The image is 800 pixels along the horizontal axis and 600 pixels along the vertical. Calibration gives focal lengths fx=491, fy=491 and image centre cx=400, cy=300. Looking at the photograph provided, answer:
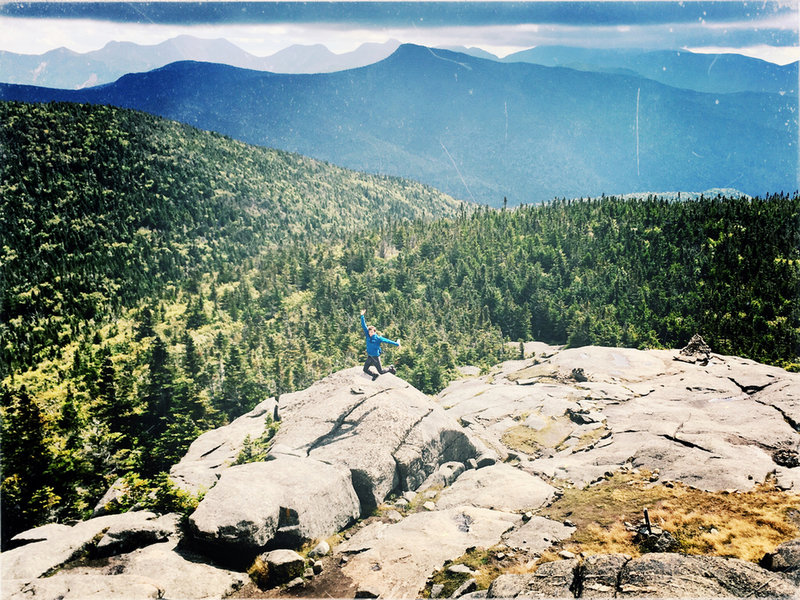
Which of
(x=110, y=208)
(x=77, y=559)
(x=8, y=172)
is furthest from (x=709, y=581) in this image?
(x=8, y=172)

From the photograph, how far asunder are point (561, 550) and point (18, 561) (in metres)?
18.1

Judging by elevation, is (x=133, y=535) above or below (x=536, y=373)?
above

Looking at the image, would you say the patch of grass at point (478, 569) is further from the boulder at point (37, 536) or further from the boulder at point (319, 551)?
the boulder at point (37, 536)

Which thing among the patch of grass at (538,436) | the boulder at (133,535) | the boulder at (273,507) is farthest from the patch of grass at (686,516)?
the boulder at (133,535)

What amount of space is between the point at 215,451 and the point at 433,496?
51.6 feet

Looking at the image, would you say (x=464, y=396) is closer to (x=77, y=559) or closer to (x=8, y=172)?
(x=77, y=559)

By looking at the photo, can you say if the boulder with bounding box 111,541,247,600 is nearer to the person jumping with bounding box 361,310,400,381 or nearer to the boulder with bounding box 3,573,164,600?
the boulder with bounding box 3,573,164,600

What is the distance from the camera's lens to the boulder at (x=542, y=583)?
13180 millimetres

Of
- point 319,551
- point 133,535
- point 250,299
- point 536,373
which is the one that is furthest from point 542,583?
point 250,299

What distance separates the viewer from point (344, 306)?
3588 inches

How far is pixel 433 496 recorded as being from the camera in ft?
80.6

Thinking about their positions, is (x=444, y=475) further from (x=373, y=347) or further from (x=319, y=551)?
(x=319, y=551)

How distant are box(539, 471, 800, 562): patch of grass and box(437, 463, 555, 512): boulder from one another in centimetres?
114

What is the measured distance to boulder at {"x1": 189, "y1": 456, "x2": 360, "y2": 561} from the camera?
17.7m
